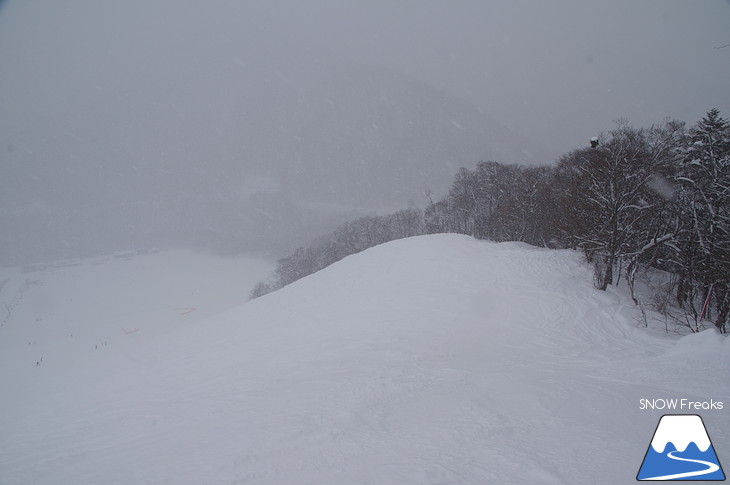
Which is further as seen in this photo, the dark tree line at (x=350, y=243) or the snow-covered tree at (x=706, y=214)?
the dark tree line at (x=350, y=243)

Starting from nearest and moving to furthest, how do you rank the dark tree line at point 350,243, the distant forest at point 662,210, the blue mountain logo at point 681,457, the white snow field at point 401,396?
the blue mountain logo at point 681,457 < the white snow field at point 401,396 < the distant forest at point 662,210 < the dark tree line at point 350,243

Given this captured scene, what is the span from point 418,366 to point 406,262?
1521 centimetres

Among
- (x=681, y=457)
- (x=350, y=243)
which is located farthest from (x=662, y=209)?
(x=350, y=243)

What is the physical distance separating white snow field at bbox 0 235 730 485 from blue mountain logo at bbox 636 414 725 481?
0.73 feet

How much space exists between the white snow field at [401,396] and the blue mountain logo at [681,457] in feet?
0.73

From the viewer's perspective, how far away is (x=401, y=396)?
6.96 metres

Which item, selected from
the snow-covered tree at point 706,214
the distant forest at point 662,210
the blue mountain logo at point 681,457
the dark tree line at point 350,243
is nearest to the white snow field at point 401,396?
the blue mountain logo at point 681,457

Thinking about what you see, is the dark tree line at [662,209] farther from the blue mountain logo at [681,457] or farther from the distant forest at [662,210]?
the blue mountain logo at [681,457]

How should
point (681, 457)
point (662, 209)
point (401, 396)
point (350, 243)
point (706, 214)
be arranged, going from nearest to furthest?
point (681, 457) → point (401, 396) → point (706, 214) → point (662, 209) → point (350, 243)

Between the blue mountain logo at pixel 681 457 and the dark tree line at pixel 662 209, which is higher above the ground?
the dark tree line at pixel 662 209

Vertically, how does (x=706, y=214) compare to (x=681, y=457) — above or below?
above

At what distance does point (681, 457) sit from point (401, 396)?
13.5 ft

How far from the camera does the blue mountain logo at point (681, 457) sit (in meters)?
3.85

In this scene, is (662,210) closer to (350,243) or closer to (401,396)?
(401,396)
